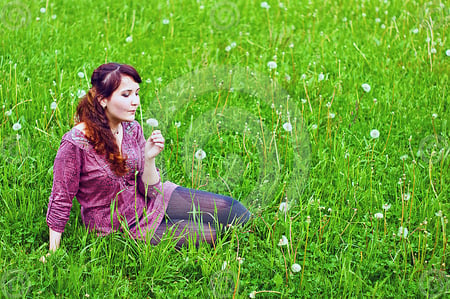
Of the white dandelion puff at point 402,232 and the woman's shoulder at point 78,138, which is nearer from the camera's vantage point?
the woman's shoulder at point 78,138

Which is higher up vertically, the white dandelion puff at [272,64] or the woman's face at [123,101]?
the woman's face at [123,101]

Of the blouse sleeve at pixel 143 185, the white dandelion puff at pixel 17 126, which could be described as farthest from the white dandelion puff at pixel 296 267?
the white dandelion puff at pixel 17 126

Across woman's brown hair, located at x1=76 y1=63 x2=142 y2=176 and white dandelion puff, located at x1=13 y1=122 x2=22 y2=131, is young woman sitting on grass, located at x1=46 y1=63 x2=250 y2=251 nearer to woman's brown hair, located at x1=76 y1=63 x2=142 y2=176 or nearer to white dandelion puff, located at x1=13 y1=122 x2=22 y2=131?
woman's brown hair, located at x1=76 y1=63 x2=142 y2=176

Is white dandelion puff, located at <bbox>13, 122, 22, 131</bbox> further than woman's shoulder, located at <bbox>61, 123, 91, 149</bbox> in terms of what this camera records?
Yes

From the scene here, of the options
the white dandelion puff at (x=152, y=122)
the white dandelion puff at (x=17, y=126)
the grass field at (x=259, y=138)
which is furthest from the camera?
the white dandelion puff at (x=152, y=122)

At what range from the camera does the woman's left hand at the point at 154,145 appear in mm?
2760

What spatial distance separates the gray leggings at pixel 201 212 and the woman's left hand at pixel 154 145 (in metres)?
0.40

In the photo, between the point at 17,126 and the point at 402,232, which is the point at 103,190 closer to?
the point at 17,126

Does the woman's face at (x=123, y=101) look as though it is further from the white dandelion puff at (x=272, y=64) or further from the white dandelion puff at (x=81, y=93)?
the white dandelion puff at (x=272, y=64)

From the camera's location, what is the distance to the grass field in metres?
2.79

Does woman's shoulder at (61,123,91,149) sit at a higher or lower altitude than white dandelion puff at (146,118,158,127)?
higher

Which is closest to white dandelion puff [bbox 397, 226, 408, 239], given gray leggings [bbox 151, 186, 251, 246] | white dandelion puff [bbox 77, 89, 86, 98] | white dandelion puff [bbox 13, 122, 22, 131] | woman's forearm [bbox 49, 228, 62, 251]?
gray leggings [bbox 151, 186, 251, 246]

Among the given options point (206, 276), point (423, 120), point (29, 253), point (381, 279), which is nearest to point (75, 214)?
point (29, 253)

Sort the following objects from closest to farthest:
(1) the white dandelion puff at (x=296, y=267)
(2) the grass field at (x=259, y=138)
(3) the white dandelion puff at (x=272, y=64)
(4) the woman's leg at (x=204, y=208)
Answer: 1. (1) the white dandelion puff at (x=296, y=267)
2. (2) the grass field at (x=259, y=138)
3. (4) the woman's leg at (x=204, y=208)
4. (3) the white dandelion puff at (x=272, y=64)
